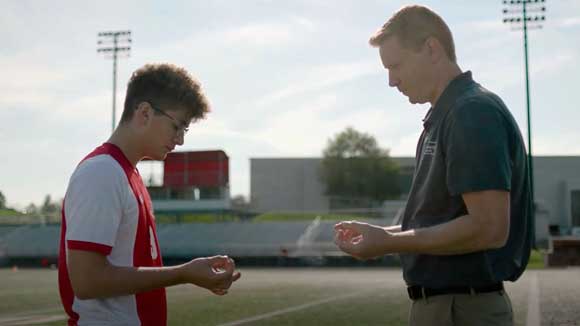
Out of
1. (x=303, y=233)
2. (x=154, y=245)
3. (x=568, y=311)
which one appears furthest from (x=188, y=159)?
(x=154, y=245)

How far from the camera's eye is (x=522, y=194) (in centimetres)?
289

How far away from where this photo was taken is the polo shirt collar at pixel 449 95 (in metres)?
2.79

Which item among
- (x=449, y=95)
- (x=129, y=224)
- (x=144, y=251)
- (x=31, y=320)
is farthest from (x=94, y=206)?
(x=31, y=320)

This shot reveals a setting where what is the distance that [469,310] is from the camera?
9.04ft

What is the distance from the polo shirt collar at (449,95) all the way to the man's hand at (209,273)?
3.01 feet

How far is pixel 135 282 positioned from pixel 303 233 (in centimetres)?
4461

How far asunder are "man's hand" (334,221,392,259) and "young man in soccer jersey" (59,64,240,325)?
499 millimetres

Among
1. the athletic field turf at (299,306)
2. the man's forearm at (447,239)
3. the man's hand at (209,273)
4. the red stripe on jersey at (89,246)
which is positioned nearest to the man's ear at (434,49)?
the man's forearm at (447,239)

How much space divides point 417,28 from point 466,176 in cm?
57

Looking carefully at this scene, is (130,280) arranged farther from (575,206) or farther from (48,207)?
(575,206)

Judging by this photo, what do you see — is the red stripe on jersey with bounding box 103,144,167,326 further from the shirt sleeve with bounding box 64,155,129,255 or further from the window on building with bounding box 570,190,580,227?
the window on building with bounding box 570,190,580,227

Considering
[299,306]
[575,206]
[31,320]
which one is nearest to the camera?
[31,320]

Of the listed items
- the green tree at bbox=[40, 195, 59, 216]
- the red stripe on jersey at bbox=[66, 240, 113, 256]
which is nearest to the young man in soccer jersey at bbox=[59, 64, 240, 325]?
the red stripe on jersey at bbox=[66, 240, 113, 256]

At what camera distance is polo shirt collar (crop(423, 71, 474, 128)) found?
9.14 feet
